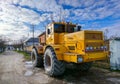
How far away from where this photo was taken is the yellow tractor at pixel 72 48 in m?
7.86

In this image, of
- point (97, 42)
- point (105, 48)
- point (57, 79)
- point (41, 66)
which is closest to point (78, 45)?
point (97, 42)

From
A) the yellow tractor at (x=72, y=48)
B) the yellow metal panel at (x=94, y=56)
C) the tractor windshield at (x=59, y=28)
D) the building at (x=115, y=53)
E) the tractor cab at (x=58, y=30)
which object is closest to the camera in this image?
the yellow metal panel at (x=94, y=56)

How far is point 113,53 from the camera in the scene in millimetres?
10594

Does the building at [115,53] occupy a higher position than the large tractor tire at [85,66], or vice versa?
the building at [115,53]

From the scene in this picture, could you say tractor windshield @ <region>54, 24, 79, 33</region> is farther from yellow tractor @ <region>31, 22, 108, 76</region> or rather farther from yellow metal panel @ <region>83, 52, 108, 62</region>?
yellow metal panel @ <region>83, 52, 108, 62</region>

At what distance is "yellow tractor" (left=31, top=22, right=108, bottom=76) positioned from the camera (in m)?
7.86

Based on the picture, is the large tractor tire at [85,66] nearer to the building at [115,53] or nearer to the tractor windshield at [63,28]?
the building at [115,53]

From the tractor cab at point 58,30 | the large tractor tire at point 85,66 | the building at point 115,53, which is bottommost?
the large tractor tire at point 85,66

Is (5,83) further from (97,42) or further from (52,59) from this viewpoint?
(97,42)

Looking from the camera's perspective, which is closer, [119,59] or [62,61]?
[62,61]

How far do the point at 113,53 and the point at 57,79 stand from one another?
168 inches

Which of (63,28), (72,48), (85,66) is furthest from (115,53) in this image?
(63,28)

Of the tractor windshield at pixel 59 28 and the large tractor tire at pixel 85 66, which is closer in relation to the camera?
the tractor windshield at pixel 59 28

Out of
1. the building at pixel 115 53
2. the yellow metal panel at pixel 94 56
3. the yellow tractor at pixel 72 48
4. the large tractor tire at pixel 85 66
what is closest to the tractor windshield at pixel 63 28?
the yellow tractor at pixel 72 48
